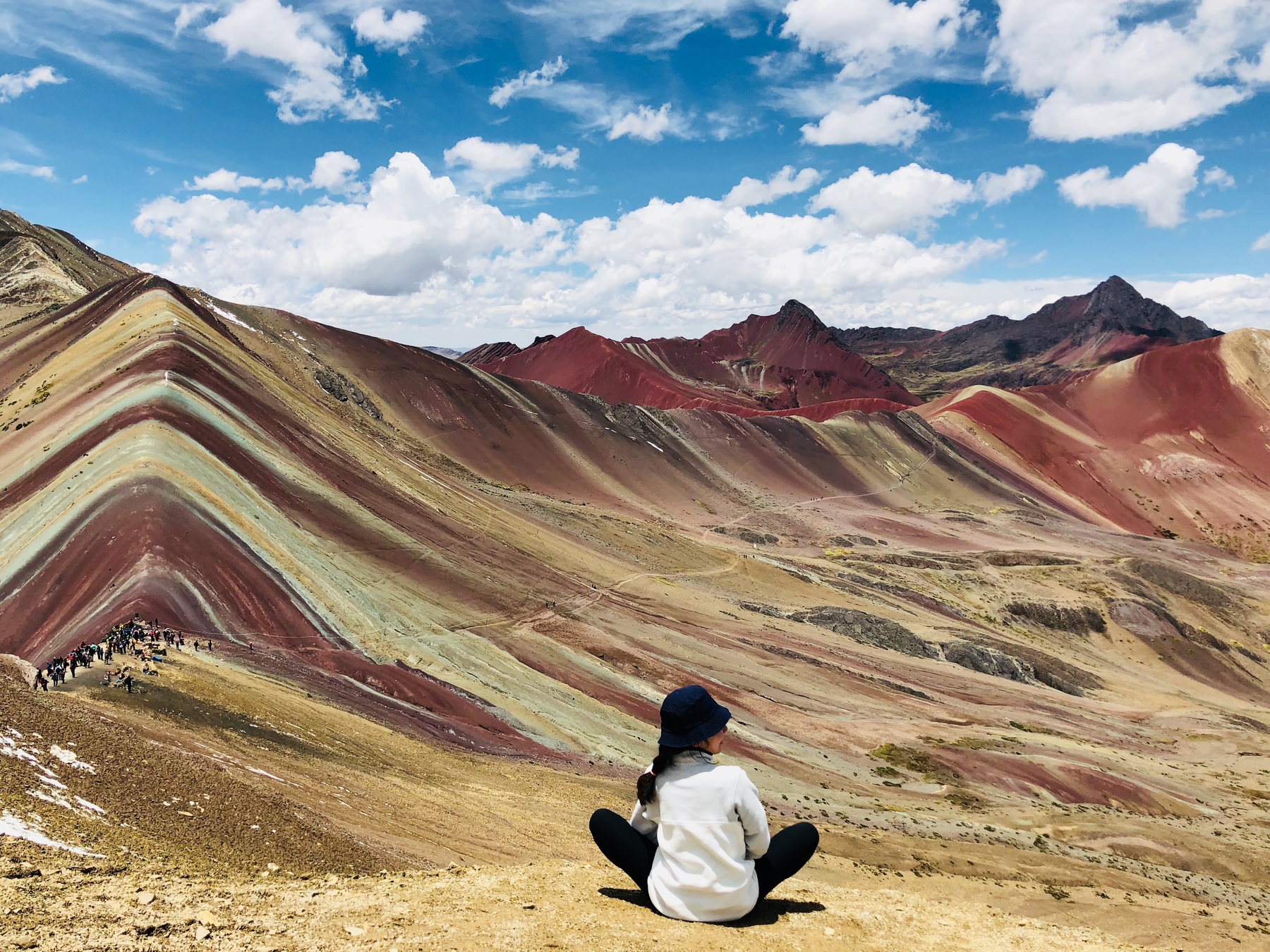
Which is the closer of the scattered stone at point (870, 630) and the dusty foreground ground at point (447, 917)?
the dusty foreground ground at point (447, 917)

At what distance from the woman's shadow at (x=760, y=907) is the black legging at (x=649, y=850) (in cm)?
25

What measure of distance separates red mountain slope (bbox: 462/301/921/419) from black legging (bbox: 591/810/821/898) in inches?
4481

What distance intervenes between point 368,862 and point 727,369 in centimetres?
15185

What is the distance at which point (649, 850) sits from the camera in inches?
237

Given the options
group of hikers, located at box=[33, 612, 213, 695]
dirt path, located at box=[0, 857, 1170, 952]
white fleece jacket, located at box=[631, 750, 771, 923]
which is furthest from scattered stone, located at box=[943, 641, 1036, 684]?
white fleece jacket, located at box=[631, 750, 771, 923]

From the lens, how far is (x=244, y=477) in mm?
32656

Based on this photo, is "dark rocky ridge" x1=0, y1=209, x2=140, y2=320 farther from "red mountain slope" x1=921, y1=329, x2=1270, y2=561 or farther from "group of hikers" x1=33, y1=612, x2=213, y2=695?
"red mountain slope" x1=921, y1=329, x2=1270, y2=561

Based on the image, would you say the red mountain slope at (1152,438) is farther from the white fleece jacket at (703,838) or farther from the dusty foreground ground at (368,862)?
the white fleece jacket at (703,838)

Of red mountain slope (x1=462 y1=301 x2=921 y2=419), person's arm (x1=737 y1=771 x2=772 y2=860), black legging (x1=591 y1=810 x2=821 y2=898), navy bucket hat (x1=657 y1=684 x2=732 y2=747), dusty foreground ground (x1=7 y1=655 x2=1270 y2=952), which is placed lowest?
dusty foreground ground (x1=7 y1=655 x2=1270 y2=952)

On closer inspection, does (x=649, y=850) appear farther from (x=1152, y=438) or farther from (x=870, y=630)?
(x=1152, y=438)

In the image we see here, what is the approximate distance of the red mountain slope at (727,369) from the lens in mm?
128500

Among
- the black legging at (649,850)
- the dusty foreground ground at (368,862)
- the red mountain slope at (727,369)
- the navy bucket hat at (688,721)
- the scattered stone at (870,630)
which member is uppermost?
the red mountain slope at (727,369)

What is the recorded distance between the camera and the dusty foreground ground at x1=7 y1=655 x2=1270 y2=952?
562cm

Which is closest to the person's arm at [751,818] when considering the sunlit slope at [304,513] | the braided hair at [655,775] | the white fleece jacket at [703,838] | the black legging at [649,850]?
the white fleece jacket at [703,838]
